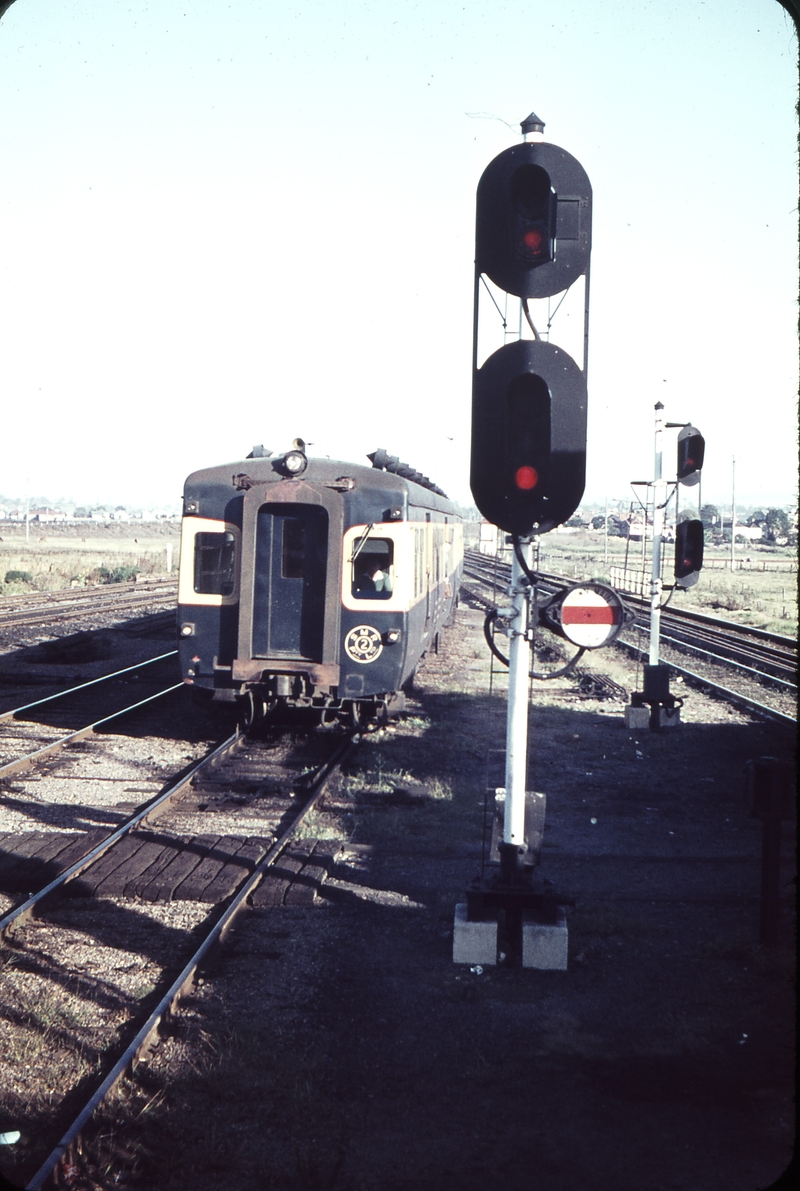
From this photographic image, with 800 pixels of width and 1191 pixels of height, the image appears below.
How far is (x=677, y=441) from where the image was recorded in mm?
12562

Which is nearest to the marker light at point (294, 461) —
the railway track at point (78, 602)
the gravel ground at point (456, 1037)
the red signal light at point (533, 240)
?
the gravel ground at point (456, 1037)

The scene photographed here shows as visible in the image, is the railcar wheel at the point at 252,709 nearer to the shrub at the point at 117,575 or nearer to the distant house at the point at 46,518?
the shrub at the point at 117,575

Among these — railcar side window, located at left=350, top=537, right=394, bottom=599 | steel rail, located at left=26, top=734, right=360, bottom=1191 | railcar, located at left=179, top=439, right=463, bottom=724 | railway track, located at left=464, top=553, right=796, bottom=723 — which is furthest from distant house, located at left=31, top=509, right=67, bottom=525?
steel rail, located at left=26, top=734, right=360, bottom=1191

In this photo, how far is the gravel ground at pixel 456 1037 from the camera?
3838mm

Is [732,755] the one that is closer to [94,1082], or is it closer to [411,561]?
[411,561]

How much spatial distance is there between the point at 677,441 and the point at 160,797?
769 cm

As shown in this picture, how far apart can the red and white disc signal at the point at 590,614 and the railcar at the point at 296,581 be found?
519cm

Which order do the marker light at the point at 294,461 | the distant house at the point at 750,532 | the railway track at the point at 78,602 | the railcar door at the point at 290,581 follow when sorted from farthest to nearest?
the distant house at the point at 750,532
the railway track at the point at 78,602
the railcar door at the point at 290,581
the marker light at the point at 294,461

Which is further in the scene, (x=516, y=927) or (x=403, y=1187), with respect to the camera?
(x=516, y=927)

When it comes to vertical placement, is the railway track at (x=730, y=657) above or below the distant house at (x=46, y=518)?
below

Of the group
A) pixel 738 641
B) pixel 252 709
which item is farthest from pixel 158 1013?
pixel 738 641

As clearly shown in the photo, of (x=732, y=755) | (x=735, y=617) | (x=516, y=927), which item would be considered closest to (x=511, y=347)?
(x=516, y=927)

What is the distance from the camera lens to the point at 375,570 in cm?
1065

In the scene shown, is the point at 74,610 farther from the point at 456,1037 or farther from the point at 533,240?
the point at 533,240
